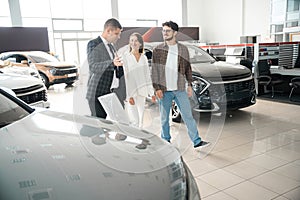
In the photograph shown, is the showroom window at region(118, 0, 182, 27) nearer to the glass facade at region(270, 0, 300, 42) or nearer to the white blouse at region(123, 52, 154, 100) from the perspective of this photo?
the glass facade at region(270, 0, 300, 42)

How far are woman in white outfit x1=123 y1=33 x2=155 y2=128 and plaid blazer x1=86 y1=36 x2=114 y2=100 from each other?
1.80 feet

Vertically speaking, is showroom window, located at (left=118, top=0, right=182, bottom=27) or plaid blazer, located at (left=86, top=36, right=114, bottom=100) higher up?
showroom window, located at (left=118, top=0, right=182, bottom=27)

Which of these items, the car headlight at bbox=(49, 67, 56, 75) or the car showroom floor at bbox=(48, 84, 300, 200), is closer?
the car showroom floor at bbox=(48, 84, 300, 200)

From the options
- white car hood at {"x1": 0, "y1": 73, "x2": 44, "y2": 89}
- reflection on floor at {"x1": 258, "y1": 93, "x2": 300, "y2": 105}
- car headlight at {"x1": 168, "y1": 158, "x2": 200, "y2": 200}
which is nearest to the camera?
car headlight at {"x1": 168, "y1": 158, "x2": 200, "y2": 200}

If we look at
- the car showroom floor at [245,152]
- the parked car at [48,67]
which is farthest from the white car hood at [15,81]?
the parked car at [48,67]

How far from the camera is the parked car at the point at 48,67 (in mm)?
8539

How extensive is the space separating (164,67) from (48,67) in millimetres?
6495

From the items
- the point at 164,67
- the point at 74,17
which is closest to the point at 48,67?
the point at 74,17

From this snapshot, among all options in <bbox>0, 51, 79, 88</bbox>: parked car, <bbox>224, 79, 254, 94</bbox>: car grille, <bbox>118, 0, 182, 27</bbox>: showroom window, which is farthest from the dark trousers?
<bbox>118, 0, 182, 27</bbox>: showroom window

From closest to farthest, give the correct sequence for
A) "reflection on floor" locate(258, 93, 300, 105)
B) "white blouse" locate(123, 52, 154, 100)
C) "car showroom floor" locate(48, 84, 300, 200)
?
"car showroom floor" locate(48, 84, 300, 200) → "white blouse" locate(123, 52, 154, 100) → "reflection on floor" locate(258, 93, 300, 105)

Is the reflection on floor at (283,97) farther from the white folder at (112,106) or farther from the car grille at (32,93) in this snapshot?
the car grille at (32,93)

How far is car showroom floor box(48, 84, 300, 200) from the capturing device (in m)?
2.36

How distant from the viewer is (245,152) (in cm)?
319

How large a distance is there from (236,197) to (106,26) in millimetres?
1771
